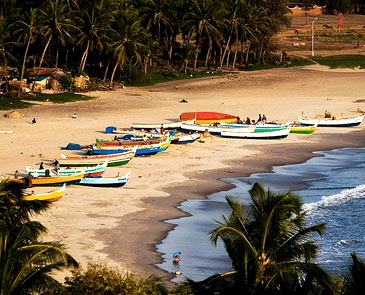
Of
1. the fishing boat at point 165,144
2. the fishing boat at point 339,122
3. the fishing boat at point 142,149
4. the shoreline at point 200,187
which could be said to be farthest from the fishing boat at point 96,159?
the fishing boat at point 339,122

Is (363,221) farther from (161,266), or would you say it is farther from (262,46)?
(262,46)

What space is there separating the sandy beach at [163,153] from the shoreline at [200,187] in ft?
0.18

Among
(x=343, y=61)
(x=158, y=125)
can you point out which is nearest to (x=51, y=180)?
(x=158, y=125)

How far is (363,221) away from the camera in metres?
40.2

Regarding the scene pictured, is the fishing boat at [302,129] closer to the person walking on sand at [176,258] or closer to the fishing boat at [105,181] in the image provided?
the fishing boat at [105,181]

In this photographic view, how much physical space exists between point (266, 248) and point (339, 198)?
1053 inches

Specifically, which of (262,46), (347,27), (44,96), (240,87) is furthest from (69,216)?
(347,27)

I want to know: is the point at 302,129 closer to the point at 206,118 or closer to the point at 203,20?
the point at 206,118

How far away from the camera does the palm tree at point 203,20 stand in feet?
309

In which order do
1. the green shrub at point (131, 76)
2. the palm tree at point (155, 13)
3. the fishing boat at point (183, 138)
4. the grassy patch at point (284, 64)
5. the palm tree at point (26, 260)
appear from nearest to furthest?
the palm tree at point (26, 260) → the fishing boat at point (183, 138) → the green shrub at point (131, 76) → the palm tree at point (155, 13) → the grassy patch at point (284, 64)

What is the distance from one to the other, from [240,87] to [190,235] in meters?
52.9

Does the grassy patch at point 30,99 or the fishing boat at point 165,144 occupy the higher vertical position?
the grassy patch at point 30,99

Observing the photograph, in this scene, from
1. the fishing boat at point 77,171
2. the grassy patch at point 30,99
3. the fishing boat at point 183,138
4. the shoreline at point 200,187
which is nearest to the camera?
the shoreline at point 200,187

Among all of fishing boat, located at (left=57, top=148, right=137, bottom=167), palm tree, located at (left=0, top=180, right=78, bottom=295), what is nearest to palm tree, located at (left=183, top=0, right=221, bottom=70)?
fishing boat, located at (left=57, top=148, right=137, bottom=167)
